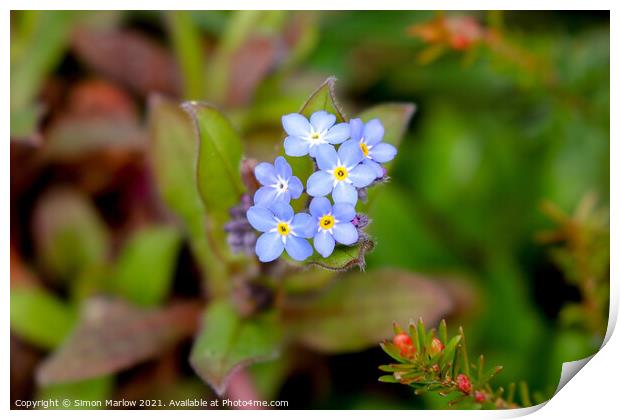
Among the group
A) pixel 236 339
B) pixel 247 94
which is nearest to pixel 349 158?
pixel 236 339

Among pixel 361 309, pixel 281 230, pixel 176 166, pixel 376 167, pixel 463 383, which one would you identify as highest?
pixel 376 167

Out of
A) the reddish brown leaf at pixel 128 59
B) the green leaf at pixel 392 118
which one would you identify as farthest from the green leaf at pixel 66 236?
the green leaf at pixel 392 118

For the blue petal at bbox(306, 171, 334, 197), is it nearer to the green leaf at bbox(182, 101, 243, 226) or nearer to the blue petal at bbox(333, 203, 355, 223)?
the blue petal at bbox(333, 203, 355, 223)

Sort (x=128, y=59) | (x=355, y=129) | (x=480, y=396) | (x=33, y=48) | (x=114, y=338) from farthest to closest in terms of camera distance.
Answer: (x=128, y=59) < (x=33, y=48) < (x=114, y=338) < (x=480, y=396) < (x=355, y=129)

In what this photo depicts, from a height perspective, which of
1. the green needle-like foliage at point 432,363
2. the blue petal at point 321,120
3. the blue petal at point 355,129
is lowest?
the green needle-like foliage at point 432,363

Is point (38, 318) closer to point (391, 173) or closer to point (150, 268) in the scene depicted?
point (150, 268)

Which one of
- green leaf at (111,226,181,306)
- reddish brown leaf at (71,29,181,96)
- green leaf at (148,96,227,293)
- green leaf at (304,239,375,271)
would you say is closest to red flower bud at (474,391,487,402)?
green leaf at (304,239,375,271)

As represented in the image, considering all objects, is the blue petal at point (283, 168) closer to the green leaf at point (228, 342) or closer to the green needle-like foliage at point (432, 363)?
the green needle-like foliage at point (432, 363)

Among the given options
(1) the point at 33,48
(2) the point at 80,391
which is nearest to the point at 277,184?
(2) the point at 80,391
